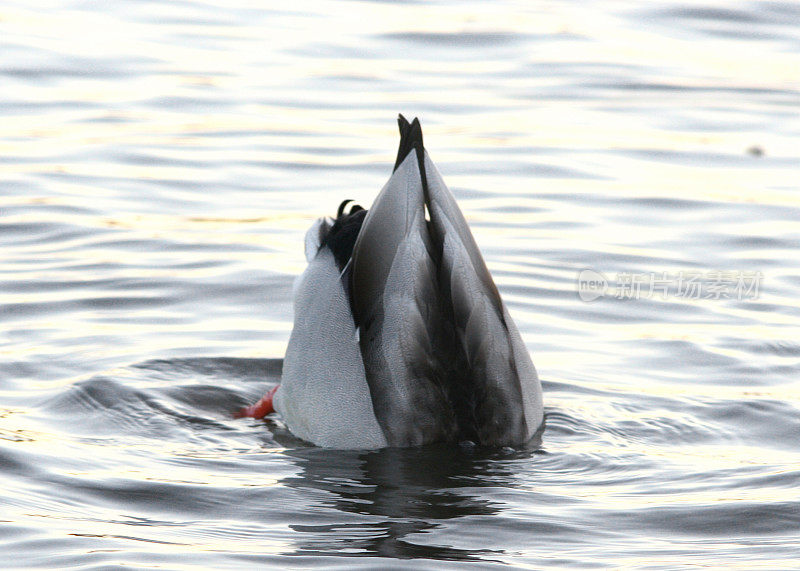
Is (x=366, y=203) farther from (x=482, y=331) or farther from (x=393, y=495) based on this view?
(x=393, y=495)

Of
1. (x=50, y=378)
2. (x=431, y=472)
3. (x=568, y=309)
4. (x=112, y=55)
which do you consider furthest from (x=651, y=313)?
(x=112, y=55)

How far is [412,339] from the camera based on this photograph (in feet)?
18.0

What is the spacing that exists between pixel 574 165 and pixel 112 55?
481 centimetres

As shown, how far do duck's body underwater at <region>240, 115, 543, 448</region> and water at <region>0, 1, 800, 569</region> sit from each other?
0.52ft

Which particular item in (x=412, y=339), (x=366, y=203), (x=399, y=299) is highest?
(x=366, y=203)

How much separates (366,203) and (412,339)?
387 cm

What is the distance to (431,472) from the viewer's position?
18.3 ft

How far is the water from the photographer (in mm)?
5010

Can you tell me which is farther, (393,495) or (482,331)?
(482,331)

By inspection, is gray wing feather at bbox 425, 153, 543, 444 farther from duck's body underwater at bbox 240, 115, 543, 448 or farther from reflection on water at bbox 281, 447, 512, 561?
reflection on water at bbox 281, 447, 512, 561

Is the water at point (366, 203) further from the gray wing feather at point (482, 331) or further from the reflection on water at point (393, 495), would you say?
the gray wing feather at point (482, 331)

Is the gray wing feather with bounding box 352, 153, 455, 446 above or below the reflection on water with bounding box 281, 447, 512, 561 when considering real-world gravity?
above

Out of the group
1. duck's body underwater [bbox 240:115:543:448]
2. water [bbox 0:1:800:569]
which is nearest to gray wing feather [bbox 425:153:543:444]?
duck's body underwater [bbox 240:115:543:448]

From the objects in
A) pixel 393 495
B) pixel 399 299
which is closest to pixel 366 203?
pixel 399 299
